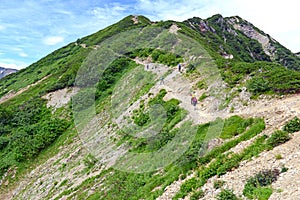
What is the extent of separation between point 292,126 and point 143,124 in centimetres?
1723

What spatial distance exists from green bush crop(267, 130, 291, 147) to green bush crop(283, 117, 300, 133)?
1.77 ft

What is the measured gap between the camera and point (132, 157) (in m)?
26.5

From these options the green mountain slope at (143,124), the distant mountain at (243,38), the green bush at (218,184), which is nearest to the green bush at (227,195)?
the green bush at (218,184)

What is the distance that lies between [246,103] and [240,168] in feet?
33.9

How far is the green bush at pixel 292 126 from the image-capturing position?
1636 centimetres

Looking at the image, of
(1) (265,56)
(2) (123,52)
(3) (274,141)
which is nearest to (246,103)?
(3) (274,141)

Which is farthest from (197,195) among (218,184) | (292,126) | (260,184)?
(292,126)

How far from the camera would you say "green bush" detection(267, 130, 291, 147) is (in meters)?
15.8

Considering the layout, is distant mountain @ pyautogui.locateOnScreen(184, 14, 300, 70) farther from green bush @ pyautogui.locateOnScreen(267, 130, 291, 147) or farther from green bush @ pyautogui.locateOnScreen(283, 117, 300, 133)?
green bush @ pyautogui.locateOnScreen(267, 130, 291, 147)

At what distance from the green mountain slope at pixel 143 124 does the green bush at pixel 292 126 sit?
0.09m

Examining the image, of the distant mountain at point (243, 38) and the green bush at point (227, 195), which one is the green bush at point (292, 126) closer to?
the green bush at point (227, 195)

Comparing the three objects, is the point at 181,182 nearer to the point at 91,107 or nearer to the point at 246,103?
the point at 246,103

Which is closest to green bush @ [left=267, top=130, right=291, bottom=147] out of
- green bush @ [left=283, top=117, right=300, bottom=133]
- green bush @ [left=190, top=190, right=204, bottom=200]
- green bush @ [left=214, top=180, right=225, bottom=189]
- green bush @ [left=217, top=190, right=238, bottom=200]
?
green bush @ [left=283, top=117, right=300, bottom=133]

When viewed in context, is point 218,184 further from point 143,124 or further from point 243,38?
point 243,38
